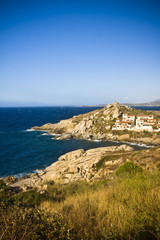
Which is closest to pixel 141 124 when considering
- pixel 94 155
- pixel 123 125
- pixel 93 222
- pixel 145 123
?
pixel 145 123

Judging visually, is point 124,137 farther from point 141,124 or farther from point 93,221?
point 93,221

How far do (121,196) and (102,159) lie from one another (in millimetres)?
21226

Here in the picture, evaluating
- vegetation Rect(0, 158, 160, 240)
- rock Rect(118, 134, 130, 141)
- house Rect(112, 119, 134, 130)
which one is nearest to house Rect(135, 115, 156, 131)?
house Rect(112, 119, 134, 130)

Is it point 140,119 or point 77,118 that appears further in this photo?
point 77,118

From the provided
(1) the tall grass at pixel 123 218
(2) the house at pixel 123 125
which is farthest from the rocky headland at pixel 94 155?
(1) the tall grass at pixel 123 218

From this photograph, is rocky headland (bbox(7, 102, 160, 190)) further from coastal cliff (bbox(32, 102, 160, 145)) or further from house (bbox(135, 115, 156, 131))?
house (bbox(135, 115, 156, 131))

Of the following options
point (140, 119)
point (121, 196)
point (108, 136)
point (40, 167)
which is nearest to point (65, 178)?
point (40, 167)

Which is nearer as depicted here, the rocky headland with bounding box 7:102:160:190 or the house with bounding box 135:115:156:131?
the rocky headland with bounding box 7:102:160:190

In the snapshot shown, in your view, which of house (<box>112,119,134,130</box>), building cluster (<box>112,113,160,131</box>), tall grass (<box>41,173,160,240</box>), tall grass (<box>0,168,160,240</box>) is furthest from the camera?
house (<box>112,119,134,130</box>)

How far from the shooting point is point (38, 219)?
354 centimetres

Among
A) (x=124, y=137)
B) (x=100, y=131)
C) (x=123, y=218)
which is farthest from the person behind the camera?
(x=100, y=131)

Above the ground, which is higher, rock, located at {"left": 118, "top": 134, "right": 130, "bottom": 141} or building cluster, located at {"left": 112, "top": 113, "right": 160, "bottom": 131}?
building cluster, located at {"left": 112, "top": 113, "right": 160, "bottom": 131}

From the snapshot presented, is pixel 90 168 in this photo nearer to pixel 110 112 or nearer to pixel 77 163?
pixel 77 163

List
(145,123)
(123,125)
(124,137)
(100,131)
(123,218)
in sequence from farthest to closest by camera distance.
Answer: (100,131) → (123,125) → (145,123) → (124,137) → (123,218)
